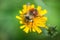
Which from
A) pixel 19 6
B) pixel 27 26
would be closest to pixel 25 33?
pixel 27 26

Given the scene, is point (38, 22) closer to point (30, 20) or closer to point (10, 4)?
point (30, 20)

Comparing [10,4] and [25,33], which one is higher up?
[10,4]

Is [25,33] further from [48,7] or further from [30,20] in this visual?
[48,7]
